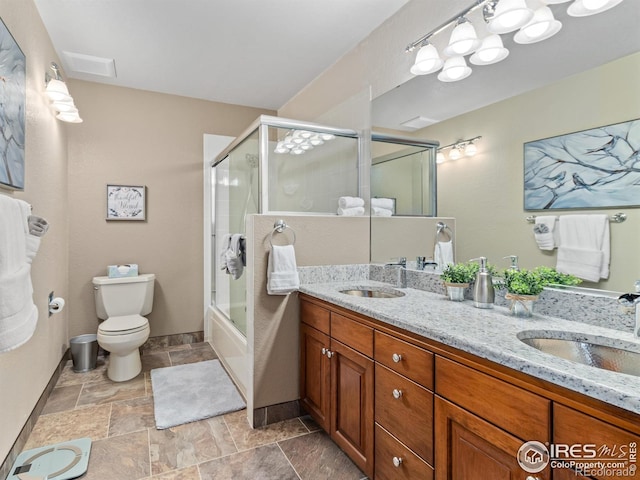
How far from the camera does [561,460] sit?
2.73 ft

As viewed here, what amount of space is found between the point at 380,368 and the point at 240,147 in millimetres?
2069

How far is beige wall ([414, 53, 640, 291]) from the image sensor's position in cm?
121

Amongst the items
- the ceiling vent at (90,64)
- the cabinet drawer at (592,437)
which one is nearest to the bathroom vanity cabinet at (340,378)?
the cabinet drawer at (592,437)

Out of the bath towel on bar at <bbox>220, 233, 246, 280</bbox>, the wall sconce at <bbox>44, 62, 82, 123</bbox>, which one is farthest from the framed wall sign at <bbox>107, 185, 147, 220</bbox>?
the bath towel on bar at <bbox>220, 233, 246, 280</bbox>

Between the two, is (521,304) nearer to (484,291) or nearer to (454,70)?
Result: (484,291)

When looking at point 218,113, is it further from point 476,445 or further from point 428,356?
point 476,445

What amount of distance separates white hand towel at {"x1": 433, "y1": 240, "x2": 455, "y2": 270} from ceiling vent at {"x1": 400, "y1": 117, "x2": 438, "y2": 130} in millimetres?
663

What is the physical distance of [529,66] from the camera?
1508mm

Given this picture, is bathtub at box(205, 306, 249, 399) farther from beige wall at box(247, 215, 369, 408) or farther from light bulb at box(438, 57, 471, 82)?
light bulb at box(438, 57, 471, 82)

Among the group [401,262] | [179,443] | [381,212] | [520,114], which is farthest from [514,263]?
[179,443]

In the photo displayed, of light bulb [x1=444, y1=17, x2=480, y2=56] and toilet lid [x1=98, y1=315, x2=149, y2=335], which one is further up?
light bulb [x1=444, y1=17, x2=480, y2=56]

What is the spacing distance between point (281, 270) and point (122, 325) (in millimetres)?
1540

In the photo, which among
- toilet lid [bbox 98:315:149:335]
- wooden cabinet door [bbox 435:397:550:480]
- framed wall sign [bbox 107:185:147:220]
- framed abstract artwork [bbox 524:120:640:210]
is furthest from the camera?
framed wall sign [bbox 107:185:147:220]

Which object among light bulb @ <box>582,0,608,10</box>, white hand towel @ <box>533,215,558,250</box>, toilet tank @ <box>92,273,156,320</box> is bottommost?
toilet tank @ <box>92,273,156,320</box>
